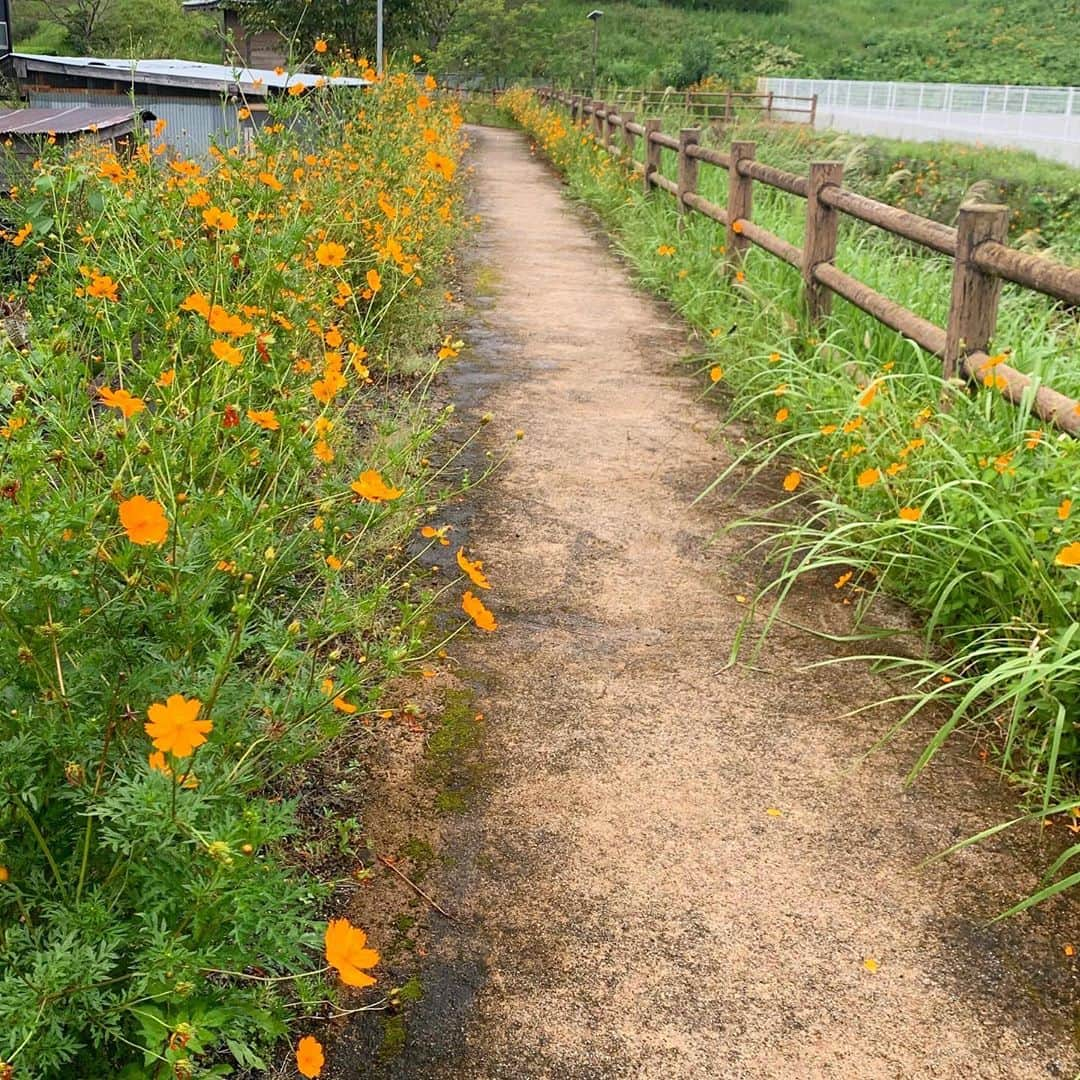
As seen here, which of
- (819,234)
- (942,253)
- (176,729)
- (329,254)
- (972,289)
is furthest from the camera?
(819,234)

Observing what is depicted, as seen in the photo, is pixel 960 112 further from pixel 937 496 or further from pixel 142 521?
pixel 142 521

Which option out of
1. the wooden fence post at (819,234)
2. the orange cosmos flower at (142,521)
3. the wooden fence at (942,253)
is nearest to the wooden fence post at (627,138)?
the wooden fence at (942,253)

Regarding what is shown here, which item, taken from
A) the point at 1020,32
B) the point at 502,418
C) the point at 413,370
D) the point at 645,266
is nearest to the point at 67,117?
the point at 645,266

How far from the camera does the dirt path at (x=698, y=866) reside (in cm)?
178

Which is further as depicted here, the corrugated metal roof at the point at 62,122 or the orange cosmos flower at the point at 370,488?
the corrugated metal roof at the point at 62,122

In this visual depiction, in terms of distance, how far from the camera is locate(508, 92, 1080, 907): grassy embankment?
8.34 feet

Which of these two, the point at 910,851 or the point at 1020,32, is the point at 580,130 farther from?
the point at 1020,32

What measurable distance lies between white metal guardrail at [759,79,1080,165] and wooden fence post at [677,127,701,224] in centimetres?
1825

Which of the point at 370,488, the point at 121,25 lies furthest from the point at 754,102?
the point at 370,488

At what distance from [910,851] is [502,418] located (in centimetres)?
298

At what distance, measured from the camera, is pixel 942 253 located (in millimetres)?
4176

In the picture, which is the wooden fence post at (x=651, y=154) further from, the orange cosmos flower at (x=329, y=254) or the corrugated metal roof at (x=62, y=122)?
the orange cosmos flower at (x=329, y=254)

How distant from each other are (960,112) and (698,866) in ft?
118

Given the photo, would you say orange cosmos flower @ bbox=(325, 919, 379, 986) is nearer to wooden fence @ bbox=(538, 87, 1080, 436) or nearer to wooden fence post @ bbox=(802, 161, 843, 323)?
wooden fence @ bbox=(538, 87, 1080, 436)
